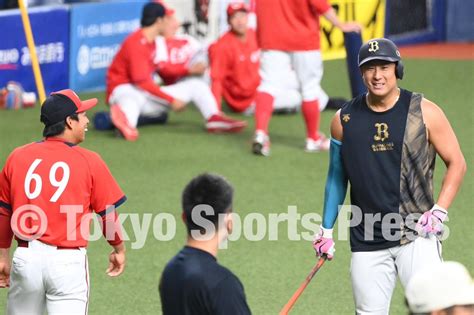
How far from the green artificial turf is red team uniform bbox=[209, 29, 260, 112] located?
1.03 feet

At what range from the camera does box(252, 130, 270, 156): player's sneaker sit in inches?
432

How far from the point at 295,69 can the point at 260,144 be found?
0.83 m

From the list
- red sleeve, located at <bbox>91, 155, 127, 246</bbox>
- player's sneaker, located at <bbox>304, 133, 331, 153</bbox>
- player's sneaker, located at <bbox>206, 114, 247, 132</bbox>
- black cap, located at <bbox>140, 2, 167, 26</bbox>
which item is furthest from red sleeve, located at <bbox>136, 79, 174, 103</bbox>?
red sleeve, located at <bbox>91, 155, 127, 246</bbox>

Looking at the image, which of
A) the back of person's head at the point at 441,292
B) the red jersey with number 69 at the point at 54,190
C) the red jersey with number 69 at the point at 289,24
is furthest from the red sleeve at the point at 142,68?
the back of person's head at the point at 441,292

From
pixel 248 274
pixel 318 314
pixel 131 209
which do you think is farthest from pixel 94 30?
pixel 318 314

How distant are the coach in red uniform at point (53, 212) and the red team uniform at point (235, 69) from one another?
6.97 metres

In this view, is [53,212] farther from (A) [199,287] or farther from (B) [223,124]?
(B) [223,124]

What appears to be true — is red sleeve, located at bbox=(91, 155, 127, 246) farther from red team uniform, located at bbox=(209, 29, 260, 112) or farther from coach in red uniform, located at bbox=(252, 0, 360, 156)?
red team uniform, located at bbox=(209, 29, 260, 112)

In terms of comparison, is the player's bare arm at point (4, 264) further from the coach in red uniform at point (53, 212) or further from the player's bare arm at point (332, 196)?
the player's bare arm at point (332, 196)

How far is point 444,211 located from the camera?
18.1 feet

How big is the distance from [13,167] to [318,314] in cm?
243

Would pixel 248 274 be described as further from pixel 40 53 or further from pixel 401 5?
pixel 401 5

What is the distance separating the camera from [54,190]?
540cm

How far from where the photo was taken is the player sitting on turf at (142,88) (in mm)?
11727
